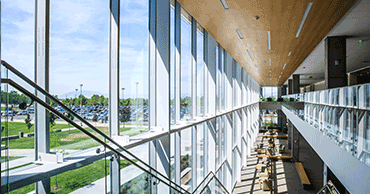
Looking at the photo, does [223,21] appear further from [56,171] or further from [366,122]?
[56,171]

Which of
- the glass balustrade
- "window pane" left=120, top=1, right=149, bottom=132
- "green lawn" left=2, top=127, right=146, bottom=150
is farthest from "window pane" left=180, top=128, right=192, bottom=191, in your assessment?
"green lawn" left=2, top=127, right=146, bottom=150

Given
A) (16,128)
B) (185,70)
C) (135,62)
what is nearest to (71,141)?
(16,128)

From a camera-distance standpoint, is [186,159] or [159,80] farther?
[186,159]

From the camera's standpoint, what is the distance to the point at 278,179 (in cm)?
1639

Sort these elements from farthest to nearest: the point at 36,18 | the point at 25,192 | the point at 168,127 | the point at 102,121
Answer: the point at 168,127, the point at 102,121, the point at 36,18, the point at 25,192

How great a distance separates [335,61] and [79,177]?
10540 mm

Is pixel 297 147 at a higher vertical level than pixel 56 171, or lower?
lower

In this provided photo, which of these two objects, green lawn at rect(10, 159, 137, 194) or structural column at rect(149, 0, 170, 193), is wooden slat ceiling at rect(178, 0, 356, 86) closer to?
structural column at rect(149, 0, 170, 193)

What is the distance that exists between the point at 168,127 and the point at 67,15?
2.92 meters

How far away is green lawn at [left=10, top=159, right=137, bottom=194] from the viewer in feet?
6.32

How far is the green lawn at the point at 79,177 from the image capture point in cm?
193

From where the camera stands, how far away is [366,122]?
13.2 ft

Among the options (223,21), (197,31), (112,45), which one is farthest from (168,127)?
(197,31)

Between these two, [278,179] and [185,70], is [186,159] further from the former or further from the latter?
[278,179]
